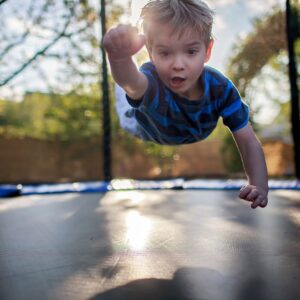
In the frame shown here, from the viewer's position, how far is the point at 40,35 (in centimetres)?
378

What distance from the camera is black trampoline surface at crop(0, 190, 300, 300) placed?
687mm

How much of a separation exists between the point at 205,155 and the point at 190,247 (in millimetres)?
5906

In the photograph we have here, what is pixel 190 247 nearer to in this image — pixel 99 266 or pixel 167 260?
pixel 167 260

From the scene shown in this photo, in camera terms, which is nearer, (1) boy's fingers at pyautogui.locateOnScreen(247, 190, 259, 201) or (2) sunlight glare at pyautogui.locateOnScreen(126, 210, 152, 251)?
(1) boy's fingers at pyautogui.locateOnScreen(247, 190, 259, 201)

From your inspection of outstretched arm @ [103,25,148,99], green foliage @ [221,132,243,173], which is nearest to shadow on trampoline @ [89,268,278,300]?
outstretched arm @ [103,25,148,99]

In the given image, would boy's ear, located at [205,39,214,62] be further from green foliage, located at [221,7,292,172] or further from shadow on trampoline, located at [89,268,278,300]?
green foliage, located at [221,7,292,172]

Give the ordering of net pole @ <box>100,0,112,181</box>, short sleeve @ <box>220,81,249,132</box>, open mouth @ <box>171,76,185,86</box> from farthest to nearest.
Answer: net pole @ <box>100,0,112,181</box> < short sleeve @ <box>220,81,249,132</box> < open mouth @ <box>171,76,185,86</box>

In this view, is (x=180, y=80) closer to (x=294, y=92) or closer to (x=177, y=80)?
(x=177, y=80)

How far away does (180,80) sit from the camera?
920mm

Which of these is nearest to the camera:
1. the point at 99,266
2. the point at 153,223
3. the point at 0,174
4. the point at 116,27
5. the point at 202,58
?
the point at 116,27

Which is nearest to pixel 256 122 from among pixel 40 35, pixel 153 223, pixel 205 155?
pixel 205 155

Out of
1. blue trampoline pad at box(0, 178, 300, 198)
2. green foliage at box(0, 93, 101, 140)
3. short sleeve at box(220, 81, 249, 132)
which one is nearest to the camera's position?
short sleeve at box(220, 81, 249, 132)

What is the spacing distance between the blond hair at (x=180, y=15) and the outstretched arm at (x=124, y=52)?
0.44 ft

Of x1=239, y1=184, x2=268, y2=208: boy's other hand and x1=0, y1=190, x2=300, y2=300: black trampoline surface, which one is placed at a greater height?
x1=239, y1=184, x2=268, y2=208: boy's other hand
